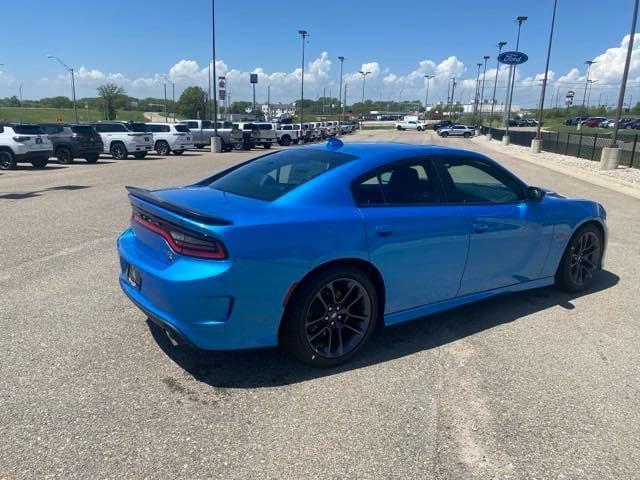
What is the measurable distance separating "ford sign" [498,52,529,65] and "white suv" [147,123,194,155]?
122ft

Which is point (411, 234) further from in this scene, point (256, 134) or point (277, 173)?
point (256, 134)

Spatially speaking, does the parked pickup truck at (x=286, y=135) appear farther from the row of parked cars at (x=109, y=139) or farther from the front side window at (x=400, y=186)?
the front side window at (x=400, y=186)

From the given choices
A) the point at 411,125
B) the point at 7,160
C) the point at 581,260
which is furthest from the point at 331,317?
the point at 411,125

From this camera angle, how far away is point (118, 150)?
23125mm

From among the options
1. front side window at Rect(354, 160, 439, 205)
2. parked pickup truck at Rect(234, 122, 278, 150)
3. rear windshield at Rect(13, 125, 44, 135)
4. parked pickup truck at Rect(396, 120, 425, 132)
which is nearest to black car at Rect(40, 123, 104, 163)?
rear windshield at Rect(13, 125, 44, 135)

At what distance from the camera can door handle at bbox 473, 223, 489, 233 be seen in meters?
4.00

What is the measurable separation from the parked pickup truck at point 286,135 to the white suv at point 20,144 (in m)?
21.6

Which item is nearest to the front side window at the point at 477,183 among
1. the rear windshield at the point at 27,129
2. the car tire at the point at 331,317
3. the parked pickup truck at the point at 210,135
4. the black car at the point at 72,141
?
the car tire at the point at 331,317

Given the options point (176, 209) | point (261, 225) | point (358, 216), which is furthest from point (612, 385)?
point (176, 209)

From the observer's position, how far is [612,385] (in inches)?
133

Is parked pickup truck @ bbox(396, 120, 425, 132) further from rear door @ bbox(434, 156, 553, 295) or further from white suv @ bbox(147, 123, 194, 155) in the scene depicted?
rear door @ bbox(434, 156, 553, 295)

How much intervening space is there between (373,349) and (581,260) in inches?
108

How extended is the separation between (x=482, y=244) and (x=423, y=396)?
1.48 m

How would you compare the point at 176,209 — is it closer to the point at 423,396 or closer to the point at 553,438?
the point at 423,396
